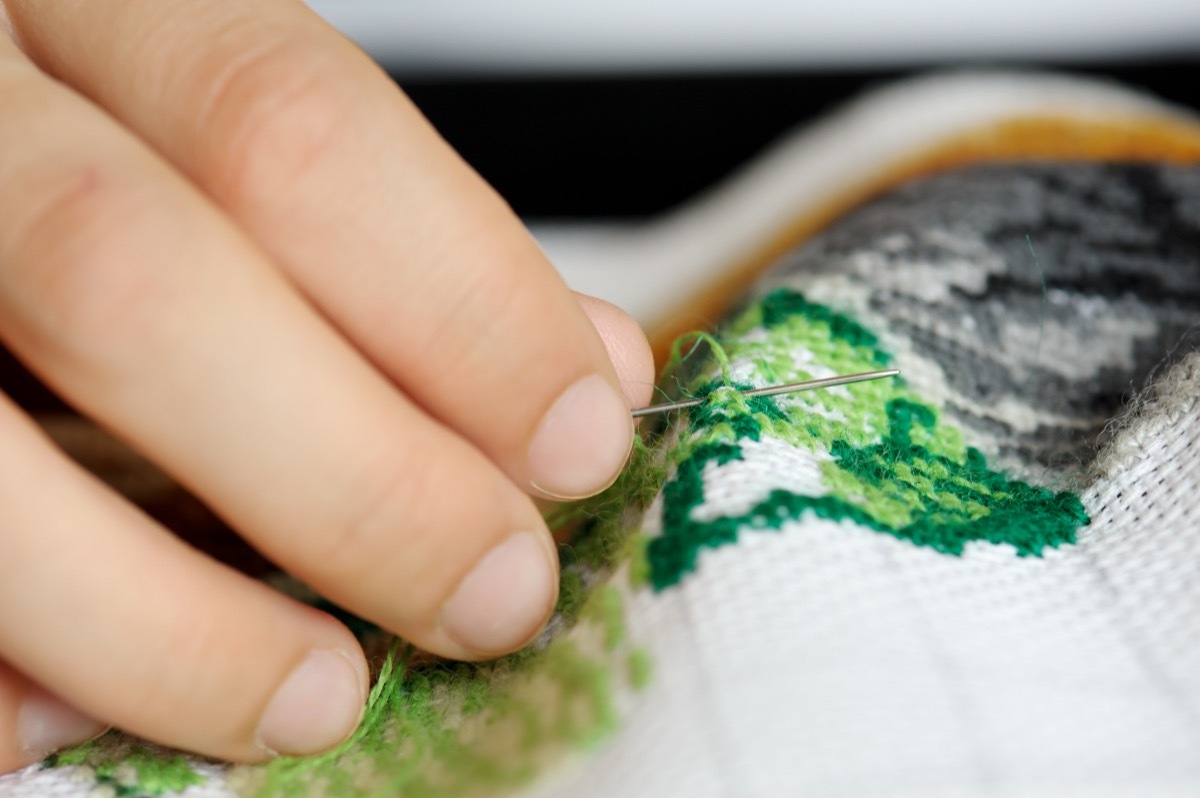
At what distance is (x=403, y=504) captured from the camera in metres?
0.38

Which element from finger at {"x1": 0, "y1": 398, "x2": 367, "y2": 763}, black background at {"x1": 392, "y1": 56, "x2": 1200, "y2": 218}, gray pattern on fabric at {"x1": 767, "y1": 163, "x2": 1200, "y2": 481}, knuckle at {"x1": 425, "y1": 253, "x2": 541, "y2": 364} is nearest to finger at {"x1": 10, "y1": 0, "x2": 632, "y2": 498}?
knuckle at {"x1": 425, "y1": 253, "x2": 541, "y2": 364}

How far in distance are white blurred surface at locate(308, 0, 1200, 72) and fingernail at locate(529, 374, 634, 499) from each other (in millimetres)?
1151

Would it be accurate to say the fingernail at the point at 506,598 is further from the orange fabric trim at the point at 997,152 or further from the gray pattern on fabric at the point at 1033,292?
the orange fabric trim at the point at 997,152

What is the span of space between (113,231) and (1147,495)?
1.40 feet

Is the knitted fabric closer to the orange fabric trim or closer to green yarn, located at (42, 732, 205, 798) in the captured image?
green yarn, located at (42, 732, 205, 798)

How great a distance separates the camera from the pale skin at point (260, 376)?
361 mm

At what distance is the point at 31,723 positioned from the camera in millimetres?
428

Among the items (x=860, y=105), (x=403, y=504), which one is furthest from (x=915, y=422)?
(x=860, y=105)

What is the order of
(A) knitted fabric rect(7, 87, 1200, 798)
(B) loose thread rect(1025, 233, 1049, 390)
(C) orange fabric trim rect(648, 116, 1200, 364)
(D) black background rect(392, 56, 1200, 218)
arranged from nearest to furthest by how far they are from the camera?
Answer: (A) knitted fabric rect(7, 87, 1200, 798)
(B) loose thread rect(1025, 233, 1049, 390)
(C) orange fabric trim rect(648, 116, 1200, 364)
(D) black background rect(392, 56, 1200, 218)

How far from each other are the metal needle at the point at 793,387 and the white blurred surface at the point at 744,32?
1092mm

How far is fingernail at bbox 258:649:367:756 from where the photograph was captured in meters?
0.40

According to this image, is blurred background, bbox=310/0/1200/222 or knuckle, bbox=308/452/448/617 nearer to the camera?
knuckle, bbox=308/452/448/617

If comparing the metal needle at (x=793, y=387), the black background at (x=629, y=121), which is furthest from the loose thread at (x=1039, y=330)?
the black background at (x=629, y=121)

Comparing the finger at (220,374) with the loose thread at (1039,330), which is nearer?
the finger at (220,374)
